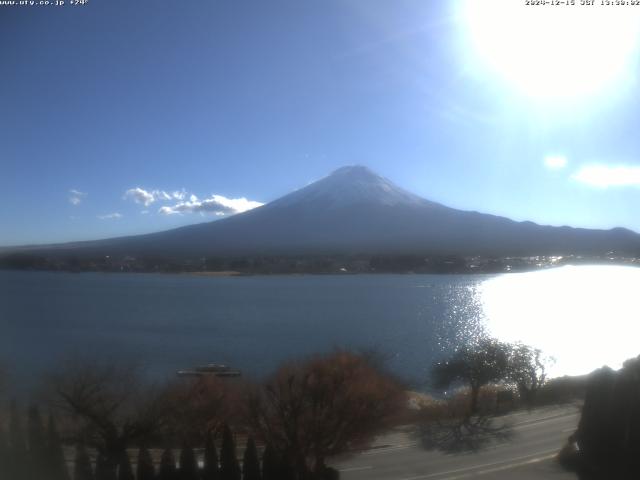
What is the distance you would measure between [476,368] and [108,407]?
101 inches

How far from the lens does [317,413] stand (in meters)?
3.06

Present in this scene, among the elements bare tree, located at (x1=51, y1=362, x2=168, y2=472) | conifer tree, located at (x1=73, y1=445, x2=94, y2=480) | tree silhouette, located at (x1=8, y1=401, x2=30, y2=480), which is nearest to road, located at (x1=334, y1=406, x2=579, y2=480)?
bare tree, located at (x1=51, y1=362, x2=168, y2=472)

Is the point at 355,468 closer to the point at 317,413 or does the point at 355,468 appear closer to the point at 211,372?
the point at 317,413

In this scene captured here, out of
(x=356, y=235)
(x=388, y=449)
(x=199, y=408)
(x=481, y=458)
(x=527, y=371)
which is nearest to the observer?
(x=481, y=458)

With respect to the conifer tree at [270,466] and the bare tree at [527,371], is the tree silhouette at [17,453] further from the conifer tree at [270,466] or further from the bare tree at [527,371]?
the bare tree at [527,371]

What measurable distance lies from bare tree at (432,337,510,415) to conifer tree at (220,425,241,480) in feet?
5.60

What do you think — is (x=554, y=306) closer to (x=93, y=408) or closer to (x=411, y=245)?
(x=411, y=245)

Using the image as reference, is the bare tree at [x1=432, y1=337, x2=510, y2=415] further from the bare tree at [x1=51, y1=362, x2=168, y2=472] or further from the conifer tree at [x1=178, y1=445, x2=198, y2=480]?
the bare tree at [x1=51, y1=362, x2=168, y2=472]

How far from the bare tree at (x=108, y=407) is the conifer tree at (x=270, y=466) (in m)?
0.72

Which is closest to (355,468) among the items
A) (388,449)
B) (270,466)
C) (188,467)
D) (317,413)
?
(388,449)

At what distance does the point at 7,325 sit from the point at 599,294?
8231 millimetres

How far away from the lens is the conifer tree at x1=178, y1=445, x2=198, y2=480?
2666mm

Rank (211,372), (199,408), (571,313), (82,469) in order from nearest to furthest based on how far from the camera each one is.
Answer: (82,469) → (199,408) → (211,372) → (571,313)

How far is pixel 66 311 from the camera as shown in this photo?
9.58 meters
